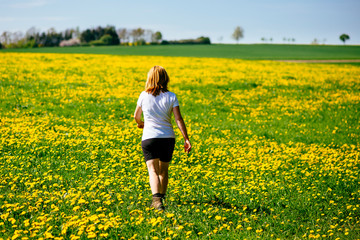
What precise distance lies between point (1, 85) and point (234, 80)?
15.3m

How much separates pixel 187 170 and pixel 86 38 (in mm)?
109528

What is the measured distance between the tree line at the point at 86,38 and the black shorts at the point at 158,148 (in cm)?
9786

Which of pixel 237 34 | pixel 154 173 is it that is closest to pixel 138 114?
pixel 154 173

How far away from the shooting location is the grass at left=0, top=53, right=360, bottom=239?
18.7 ft

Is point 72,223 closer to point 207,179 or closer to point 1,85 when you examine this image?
point 207,179

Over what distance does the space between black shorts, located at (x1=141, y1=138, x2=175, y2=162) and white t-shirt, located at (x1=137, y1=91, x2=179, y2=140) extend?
0.07 metres

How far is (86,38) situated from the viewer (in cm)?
11038

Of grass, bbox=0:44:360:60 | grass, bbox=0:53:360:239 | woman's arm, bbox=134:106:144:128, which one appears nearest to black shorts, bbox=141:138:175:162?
woman's arm, bbox=134:106:144:128

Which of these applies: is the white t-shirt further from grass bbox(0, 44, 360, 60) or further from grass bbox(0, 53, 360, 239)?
grass bbox(0, 44, 360, 60)

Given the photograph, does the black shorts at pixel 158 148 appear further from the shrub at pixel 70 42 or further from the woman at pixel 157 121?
the shrub at pixel 70 42

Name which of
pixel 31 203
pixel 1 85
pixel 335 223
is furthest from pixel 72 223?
pixel 1 85

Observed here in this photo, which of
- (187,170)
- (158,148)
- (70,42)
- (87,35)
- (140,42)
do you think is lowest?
(187,170)

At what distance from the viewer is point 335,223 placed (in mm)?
6199

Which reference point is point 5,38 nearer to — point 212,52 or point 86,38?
point 86,38
